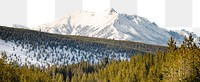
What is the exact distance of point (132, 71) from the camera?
122 meters

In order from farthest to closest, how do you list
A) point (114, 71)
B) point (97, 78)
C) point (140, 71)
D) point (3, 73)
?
point (97, 78), point (114, 71), point (140, 71), point (3, 73)

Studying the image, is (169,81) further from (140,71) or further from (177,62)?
(140,71)

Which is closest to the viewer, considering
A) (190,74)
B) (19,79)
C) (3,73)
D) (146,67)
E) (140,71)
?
(3,73)

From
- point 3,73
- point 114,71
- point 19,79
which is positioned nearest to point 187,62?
point 3,73

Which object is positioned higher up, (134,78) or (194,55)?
(194,55)

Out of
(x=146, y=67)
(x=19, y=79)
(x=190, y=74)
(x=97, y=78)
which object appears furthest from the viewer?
(x=97, y=78)

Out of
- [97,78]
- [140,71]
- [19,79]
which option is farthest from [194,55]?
[97,78]

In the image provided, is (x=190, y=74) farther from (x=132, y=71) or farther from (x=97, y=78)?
(x=97, y=78)

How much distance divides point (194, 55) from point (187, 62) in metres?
2.59

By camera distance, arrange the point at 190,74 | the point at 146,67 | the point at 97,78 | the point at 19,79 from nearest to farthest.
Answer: the point at 190,74 → the point at 19,79 → the point at 146,67 → the point at 97,78

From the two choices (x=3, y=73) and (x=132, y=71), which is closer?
(x=3, y=73)

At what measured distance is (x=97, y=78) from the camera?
165 meters

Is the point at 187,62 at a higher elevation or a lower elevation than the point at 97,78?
higher

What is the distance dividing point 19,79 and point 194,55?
34.5m
